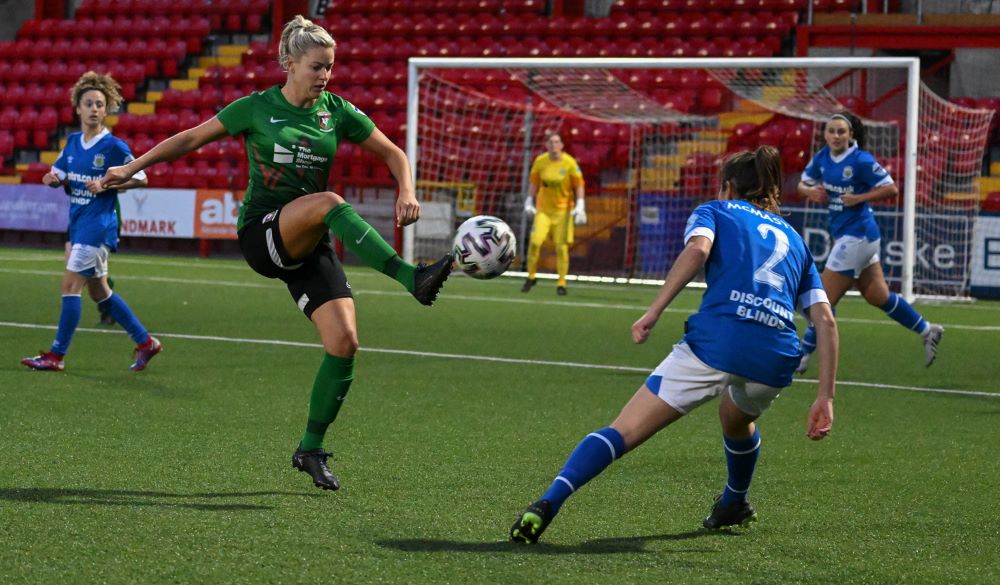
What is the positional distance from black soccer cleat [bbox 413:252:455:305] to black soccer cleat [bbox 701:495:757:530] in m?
1.25

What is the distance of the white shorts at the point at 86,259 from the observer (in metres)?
8.76

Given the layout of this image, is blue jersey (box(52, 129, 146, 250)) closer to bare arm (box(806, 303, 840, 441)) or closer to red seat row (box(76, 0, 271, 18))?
bare arm (box(806, 303, 840, 441))

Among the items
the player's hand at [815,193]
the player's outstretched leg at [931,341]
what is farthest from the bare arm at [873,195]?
the player's outstretched leg at [931,341]

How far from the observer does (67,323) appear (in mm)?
8688

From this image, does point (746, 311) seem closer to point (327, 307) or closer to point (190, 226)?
point (327, 307)

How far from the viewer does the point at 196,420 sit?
22.4 feet

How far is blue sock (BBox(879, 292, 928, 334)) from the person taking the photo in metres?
9.97

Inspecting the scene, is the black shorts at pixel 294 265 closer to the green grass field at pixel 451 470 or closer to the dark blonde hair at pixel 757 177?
the green grass field at pixel 451 470

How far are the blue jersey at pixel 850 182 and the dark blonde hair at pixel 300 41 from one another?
5.48 m

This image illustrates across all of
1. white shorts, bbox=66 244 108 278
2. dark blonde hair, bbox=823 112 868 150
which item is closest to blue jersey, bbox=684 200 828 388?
white shorts, bbox=66 244 108 278

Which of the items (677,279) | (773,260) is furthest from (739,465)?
(677,279)

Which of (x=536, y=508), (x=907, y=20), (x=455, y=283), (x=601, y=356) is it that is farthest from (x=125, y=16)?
(x=536, y=508)

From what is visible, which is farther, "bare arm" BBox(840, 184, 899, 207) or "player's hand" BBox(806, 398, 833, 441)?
"bare arm" BBox(840, 184, 899, 207)

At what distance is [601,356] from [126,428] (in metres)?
4.60
